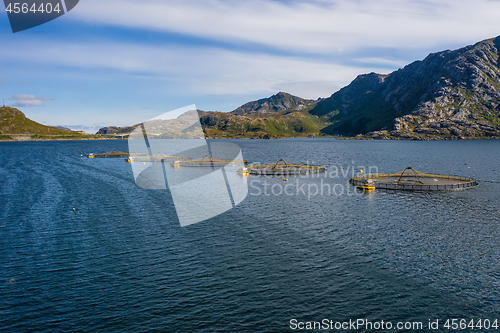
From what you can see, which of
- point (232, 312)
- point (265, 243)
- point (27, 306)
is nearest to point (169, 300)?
point (232, 312)

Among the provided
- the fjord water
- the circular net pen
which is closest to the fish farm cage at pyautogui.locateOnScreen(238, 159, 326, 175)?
the circular net pen

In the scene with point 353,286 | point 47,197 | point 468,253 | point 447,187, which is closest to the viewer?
point 353,286

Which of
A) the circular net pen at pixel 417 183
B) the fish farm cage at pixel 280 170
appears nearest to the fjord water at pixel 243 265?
the circular net pen at pixel 417 183

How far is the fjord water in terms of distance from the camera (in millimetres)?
36031

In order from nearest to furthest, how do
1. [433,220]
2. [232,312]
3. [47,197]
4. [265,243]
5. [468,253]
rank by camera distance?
[232,312], [468,253], [265,243], [433,220], [47,197]

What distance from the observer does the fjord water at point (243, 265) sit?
36.0m

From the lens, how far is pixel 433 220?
7288cm

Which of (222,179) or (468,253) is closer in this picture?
(468,253)

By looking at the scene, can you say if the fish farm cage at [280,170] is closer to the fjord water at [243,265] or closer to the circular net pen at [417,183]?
the circular net pen at [417,183]

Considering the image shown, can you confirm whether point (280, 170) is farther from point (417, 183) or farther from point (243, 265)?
point (243, 265)

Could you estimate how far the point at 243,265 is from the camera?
4806 centimetres

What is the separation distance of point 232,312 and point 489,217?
231 feet

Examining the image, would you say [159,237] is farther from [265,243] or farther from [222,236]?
[265,243]

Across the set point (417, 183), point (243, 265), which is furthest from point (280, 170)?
point (243, 265)
